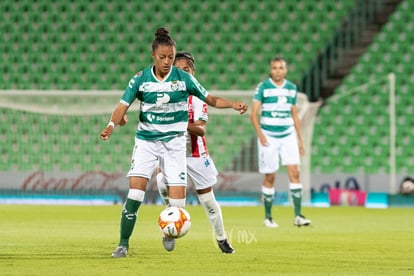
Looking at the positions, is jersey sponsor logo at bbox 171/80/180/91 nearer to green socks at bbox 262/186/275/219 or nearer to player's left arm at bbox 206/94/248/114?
player's left arm at bbox 206/94/248/114

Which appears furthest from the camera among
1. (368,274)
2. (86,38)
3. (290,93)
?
(86,38)

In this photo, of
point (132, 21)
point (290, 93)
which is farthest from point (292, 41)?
point (290, 93)

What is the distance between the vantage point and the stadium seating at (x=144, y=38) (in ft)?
71.7

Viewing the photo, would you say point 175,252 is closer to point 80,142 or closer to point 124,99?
point 124,99

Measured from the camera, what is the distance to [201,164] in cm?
855

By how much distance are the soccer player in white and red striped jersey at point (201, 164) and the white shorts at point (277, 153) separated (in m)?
4.03

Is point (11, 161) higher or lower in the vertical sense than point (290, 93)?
lower

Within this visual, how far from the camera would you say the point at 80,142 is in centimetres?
1966

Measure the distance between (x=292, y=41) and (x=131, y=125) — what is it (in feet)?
13.0

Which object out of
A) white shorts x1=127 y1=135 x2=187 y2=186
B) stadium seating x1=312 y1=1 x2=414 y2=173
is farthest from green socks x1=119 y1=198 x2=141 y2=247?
stadium seating x1=312 y1=1 x2=414 y2=173

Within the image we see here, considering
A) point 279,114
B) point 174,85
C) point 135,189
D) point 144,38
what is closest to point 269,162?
point 279,114

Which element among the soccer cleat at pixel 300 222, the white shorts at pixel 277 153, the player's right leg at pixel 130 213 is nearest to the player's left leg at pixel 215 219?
the player's right leg at pixel 130 213

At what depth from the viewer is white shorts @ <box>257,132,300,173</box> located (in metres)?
12.7

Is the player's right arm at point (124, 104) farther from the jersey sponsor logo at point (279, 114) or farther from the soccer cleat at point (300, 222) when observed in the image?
the jersey sponsor logo at point (279, 114)
